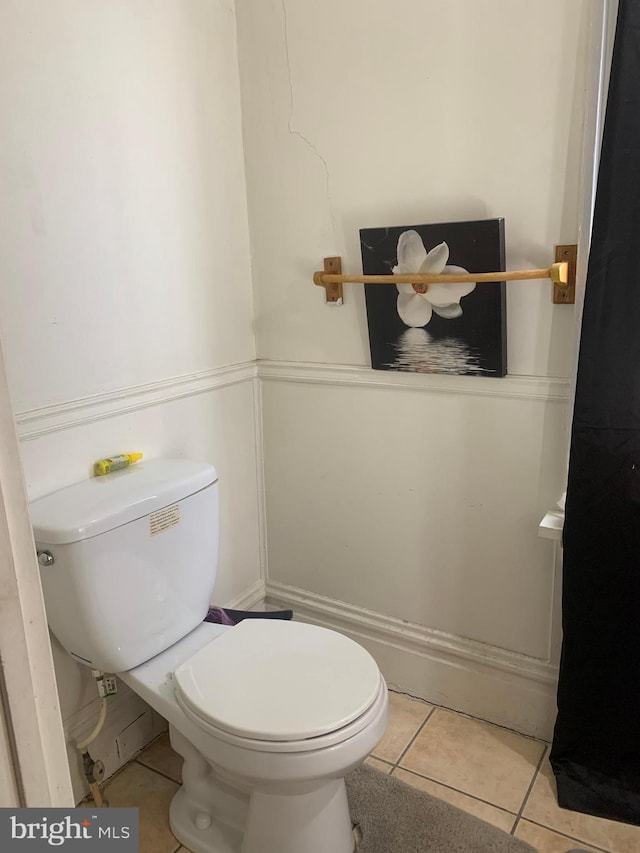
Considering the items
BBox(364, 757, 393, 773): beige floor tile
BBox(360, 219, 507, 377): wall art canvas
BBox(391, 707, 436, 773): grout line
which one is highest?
BBox(360, 219, 507, 377): wall art canvas

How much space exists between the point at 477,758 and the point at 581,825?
0.28 meters

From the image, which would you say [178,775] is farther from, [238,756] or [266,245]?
[266,245]

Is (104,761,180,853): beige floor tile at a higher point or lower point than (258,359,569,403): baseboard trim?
Answer: lower

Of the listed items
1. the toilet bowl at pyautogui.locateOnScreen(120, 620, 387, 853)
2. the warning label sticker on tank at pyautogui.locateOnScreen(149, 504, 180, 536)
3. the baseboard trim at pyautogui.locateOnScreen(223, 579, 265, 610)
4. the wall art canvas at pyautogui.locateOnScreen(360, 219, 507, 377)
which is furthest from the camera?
the baseboard trim at pyautogui.locateOnScreen(223, 579, 265, 610)

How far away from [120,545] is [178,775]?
0.71 metres

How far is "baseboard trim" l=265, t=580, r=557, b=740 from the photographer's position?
1.72 metres

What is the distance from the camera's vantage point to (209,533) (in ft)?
5.12

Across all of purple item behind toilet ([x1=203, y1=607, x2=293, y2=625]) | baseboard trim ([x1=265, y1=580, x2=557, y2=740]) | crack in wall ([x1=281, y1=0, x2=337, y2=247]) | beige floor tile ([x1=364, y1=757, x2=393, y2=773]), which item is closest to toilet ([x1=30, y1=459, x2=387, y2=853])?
purple item behind toilet ([x1=203, y1=607, x2=293, y2=625])

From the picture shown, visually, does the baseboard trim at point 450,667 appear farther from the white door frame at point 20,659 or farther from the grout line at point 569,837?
the white door frame at point 20,659

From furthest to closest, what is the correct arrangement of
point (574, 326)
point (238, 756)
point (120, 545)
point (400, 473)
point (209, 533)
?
point (400, 473), point (209, 533), point (574, 326), point (120, 545), point (238, 756)

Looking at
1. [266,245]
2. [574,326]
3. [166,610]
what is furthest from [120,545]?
[574,326]

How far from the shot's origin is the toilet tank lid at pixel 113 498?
1265 mm

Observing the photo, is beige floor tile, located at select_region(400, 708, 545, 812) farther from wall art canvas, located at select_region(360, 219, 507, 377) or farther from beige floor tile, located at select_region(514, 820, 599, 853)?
wall art canvas, located at select_region(360, 219, 507, 377)

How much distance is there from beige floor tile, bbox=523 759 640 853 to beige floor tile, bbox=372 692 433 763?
0.34 metres
